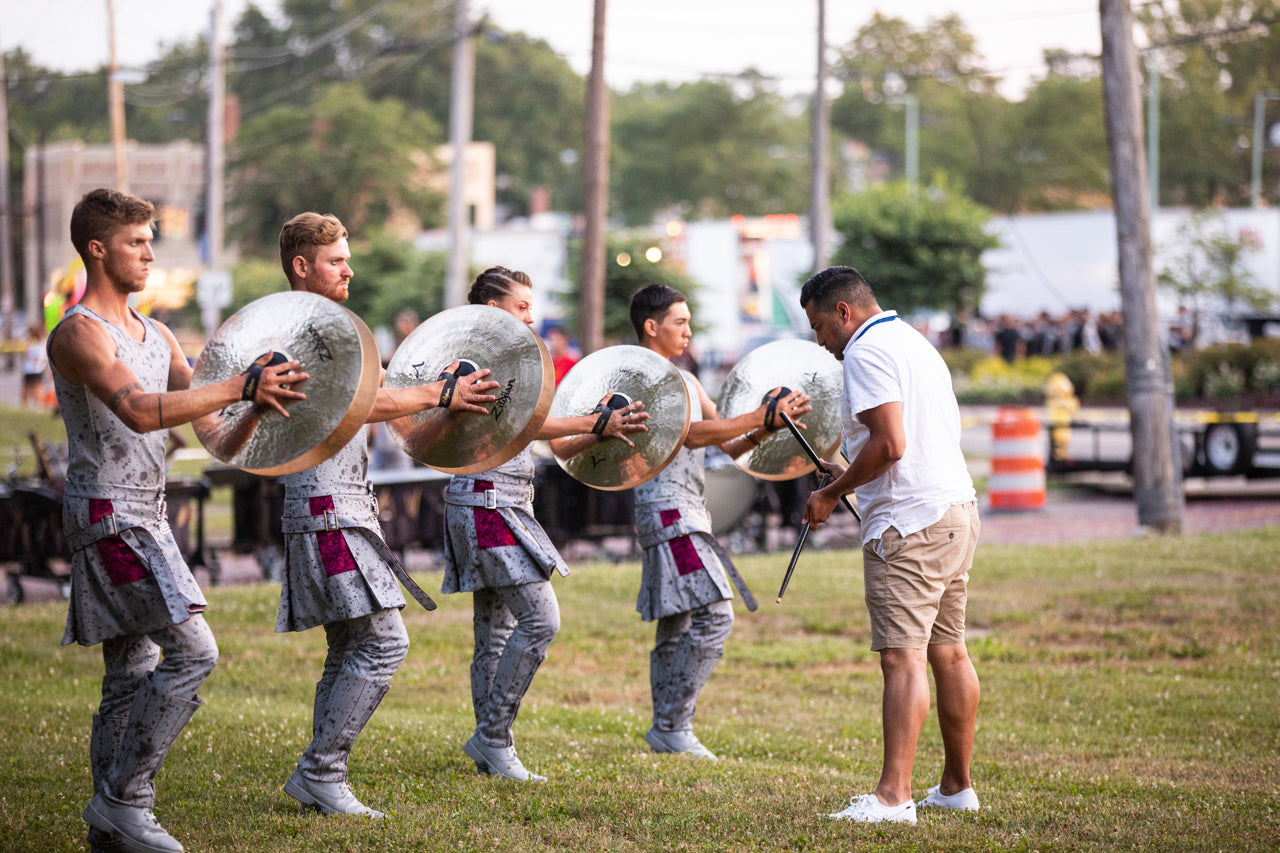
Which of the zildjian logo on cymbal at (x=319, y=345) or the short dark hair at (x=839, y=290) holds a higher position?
the short dark hair at (x=839, y=290)

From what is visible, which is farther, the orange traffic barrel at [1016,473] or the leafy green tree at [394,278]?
the leafy green tree at [394,278]

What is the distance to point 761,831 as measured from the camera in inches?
200

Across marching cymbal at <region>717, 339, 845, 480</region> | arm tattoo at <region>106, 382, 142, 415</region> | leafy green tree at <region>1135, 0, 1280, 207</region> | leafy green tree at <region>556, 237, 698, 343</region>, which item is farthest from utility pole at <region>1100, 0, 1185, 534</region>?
leafy green tree at <region>1135, 0, 1280, 207</region>

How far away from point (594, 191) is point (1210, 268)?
2374 centimetres

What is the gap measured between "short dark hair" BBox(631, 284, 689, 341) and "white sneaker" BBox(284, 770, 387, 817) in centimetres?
240

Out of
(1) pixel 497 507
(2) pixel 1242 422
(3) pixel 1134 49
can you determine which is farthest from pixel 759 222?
(1) pixel 497 507

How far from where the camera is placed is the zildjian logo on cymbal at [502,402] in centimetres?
516

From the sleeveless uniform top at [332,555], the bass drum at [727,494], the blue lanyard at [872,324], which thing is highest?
the blue lanyard at [872,324]

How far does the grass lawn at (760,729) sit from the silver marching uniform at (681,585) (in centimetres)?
36

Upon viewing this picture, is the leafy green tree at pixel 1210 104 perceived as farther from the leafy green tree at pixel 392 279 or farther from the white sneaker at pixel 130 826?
the white sneaker at pixel 130 826

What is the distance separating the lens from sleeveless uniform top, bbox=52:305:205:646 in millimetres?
4582

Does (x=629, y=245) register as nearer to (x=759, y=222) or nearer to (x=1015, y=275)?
(x=759, y=222)

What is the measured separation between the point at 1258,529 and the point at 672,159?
6924cm

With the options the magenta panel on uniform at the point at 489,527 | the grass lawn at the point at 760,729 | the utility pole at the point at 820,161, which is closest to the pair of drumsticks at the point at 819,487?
the grass lawn at the point at 760,729
